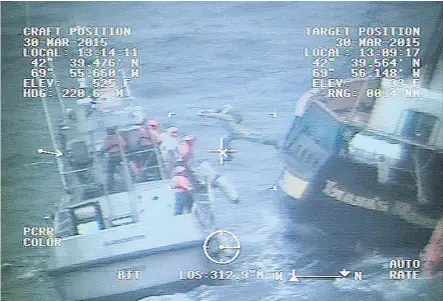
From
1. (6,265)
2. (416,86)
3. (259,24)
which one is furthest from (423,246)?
(6,265)

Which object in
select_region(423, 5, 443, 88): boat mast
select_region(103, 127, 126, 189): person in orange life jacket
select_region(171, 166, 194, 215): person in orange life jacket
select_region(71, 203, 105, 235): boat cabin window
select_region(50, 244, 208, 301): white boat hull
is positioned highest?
select_region(423, 5, 443, 88): boat mast

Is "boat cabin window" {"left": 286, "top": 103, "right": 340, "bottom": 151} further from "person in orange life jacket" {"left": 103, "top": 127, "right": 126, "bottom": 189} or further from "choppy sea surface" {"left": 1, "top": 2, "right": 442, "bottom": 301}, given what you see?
"person in orange life jacket" {"left": 103, "top": 127, "right": 126, "bottom": 189}

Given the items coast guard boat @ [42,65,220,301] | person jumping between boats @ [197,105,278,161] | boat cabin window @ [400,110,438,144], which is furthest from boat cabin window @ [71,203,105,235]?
boat cabin window @ [400,110,438,144]

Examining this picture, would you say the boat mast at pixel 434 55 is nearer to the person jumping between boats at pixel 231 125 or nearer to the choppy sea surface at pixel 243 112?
the choppy sea surface at pixel 243 112

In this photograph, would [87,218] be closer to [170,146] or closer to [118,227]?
[118,227]

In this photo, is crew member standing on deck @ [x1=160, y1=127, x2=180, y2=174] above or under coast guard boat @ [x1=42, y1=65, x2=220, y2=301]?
above

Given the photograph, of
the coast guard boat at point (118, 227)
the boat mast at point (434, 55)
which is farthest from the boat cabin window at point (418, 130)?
the coast guard boat at point (118, 227)

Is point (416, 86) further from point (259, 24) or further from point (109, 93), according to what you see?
point (109, 93)
